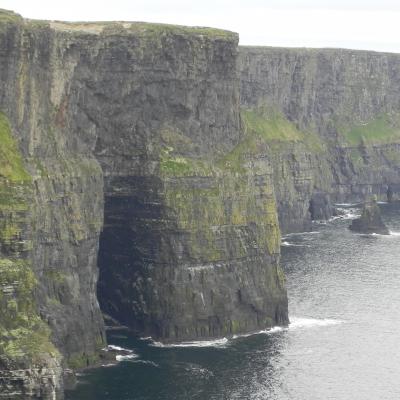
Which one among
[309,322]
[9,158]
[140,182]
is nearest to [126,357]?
[140,182]

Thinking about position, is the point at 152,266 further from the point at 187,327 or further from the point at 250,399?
the point at 250,399

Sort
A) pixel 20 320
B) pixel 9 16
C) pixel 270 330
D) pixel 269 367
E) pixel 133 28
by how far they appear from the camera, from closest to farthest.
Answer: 1. pixel 20 320
2. pixel 9 16
3. pixel 269 367
4. pixel 133 28
5. pixel 270 330

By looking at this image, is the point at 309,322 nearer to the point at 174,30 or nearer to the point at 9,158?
A: the point at 174,30

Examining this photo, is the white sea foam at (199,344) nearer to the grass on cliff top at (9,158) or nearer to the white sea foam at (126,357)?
the white sea foam at (126,357)

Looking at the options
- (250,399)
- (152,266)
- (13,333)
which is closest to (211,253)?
(152,266)

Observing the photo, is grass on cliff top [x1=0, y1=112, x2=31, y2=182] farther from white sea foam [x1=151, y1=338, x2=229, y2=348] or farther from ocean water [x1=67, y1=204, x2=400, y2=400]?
white sea foam [x1=151, y1=338, x2=229, y2=348]
